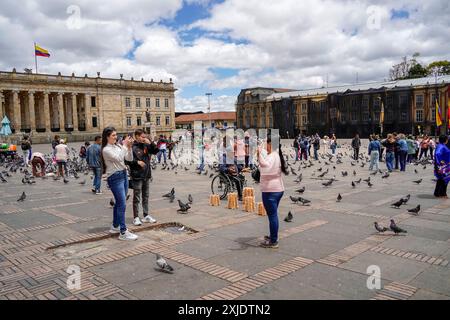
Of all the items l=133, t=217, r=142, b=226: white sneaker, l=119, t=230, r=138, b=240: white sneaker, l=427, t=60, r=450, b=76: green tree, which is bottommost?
l=119, t=230, r=138, b=240: white sneaker

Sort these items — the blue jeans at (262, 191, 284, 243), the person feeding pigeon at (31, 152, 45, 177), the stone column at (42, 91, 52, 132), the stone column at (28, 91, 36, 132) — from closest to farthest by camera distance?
the blue jeans at (262, 191, 284, 243)
the person feeding pigeon at (31, 152, 45, 177)
the stone column at (28, 91, 36, 132)
the stone column at (42, 91, 52, 132)

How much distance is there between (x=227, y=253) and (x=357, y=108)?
234 ft

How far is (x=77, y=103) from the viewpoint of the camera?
73.3 m

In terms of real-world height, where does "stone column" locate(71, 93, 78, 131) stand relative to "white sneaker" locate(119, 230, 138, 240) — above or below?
above

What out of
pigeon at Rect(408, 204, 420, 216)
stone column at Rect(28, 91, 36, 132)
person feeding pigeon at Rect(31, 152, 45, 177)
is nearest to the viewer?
pigeon at Rect(408, 204, 420, 216)

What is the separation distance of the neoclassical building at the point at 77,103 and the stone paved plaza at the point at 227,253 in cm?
5750

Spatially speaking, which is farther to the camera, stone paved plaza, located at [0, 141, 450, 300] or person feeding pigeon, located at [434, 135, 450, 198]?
person feeding pigeon, located at [434, 135, 450, 198]

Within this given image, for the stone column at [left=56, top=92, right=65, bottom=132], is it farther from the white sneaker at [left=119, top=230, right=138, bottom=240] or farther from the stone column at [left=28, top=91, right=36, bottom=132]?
the white sneaker at [left=119, top=230, right=138, bottom=240]

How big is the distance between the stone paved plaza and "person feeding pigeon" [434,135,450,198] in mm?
491

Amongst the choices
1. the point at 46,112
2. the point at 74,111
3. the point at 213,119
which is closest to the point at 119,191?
the point at 46,112

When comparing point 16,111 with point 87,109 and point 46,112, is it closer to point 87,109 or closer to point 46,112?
point 46,112

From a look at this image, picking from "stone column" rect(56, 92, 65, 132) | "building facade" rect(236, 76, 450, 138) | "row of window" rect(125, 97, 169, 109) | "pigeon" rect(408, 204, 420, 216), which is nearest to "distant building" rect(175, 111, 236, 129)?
"building facade" rect(236, 76, 450, 138)

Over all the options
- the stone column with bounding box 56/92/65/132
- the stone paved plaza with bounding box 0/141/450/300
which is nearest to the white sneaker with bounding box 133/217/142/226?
the stone paved plaza with bounding box 0/141/450/300

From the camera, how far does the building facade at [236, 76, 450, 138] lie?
61969 millimetres
